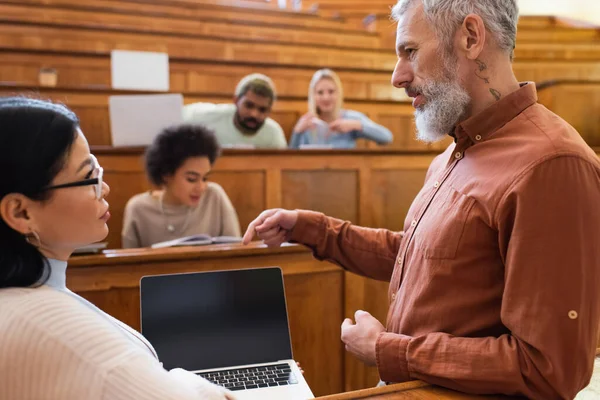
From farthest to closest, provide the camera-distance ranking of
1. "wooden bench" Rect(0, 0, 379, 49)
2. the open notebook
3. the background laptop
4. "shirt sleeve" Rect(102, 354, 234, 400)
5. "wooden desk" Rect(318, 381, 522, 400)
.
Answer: "wooden bench" Rect(0, 0, 379, 49), the background laptop, the open notebook, "wooden desk" Rect(318, 381, 522, 400), "shirt sleeve" Rect(102, 354, 234, 400)

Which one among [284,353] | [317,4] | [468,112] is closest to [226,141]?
[284,353]

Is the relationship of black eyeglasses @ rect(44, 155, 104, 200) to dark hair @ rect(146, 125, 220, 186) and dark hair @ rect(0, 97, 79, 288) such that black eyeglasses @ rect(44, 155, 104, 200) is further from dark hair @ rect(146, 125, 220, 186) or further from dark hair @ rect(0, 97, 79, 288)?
dark hair @ rect(146, 125, 220, 186)

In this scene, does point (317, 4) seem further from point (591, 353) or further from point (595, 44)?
point (591, 353)

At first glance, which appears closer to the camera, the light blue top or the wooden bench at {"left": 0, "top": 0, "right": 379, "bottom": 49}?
the light blue top

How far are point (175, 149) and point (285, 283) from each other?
0.59m

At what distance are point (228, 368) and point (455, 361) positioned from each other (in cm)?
35

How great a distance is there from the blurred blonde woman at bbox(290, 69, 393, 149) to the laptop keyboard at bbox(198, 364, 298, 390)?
128cm

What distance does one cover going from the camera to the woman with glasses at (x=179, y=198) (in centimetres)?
139

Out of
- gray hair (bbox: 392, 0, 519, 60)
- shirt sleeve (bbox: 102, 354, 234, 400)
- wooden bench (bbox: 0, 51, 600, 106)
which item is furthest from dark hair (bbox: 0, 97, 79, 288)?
wooden bench (bbox: 0, 51, 600, 106)

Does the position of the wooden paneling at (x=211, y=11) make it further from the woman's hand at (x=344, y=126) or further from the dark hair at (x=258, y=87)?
the woman's hand at (x=344, y=126)

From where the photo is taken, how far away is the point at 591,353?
1.52 ft

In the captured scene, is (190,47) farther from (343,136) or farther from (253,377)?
(253,377)

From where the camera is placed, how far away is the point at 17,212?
41 centimetres

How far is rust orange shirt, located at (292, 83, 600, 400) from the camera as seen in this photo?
447 mm
